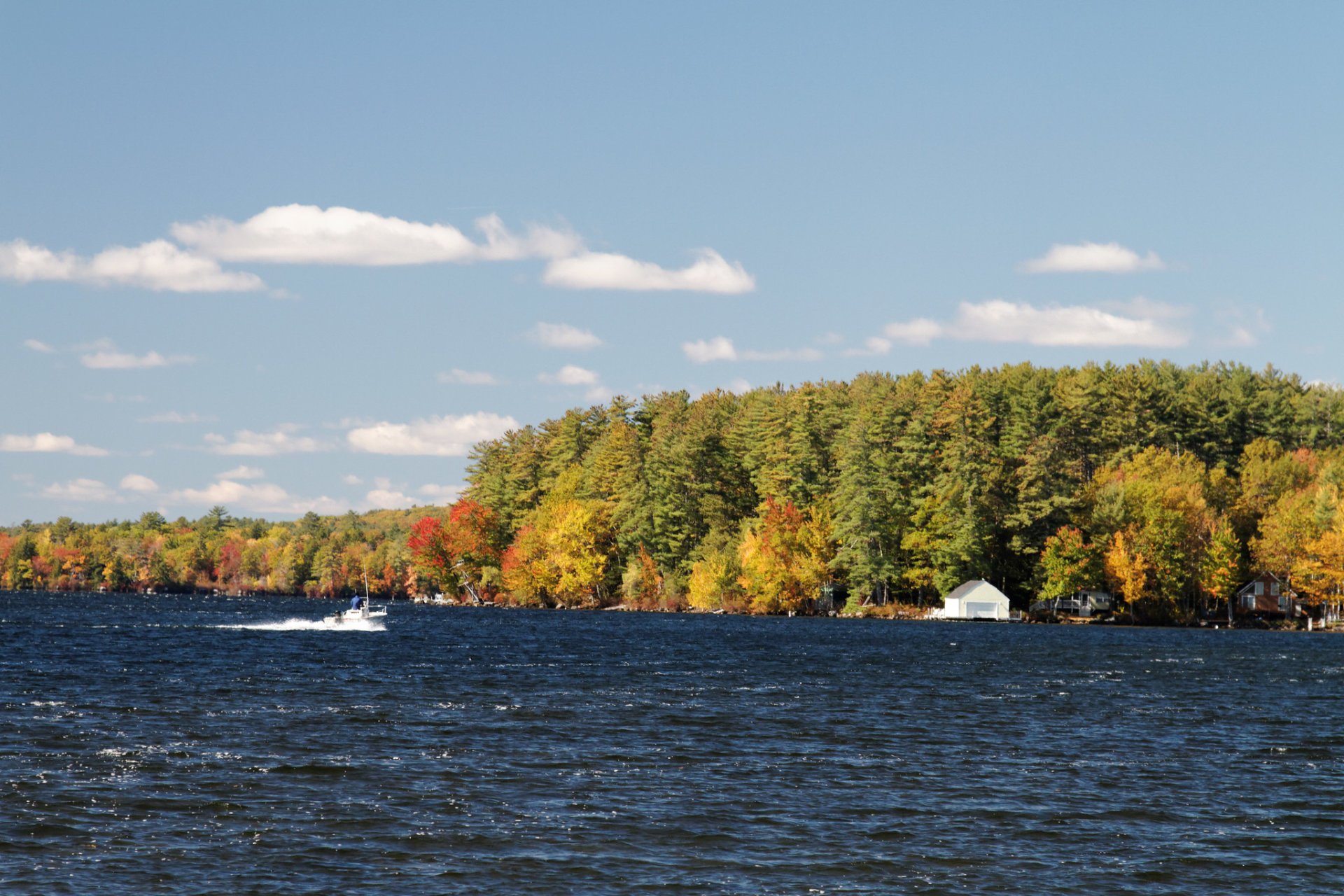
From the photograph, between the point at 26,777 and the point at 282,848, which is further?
the point at 26,777

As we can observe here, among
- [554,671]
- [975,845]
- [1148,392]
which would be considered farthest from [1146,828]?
[1148,392]

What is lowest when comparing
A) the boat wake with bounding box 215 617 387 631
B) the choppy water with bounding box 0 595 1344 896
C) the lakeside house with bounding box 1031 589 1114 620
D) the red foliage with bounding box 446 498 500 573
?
the boat wake with bounding box 215 617 387 631

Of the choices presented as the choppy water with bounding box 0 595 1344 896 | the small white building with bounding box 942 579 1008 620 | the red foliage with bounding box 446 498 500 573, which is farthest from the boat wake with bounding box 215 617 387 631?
the red foliage with bounding box 446 498 500 573

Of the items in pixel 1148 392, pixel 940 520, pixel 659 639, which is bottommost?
pixel 659 639

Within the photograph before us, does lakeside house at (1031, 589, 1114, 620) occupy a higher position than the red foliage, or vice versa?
the red foliage

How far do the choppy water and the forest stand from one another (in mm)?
70947

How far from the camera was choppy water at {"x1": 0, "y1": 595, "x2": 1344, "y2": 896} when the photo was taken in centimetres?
2144

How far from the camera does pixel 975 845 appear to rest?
23.5m

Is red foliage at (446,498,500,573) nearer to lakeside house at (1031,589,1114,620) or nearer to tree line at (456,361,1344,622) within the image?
tree line at (456,361,1344,622)

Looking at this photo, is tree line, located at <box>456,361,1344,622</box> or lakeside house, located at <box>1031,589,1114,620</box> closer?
tree line, located at <box>456,361,1344,622</box>

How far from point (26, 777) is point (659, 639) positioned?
61.2 metres

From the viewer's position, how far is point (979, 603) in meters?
129

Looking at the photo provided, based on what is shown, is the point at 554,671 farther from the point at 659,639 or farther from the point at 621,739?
the point at 659,639

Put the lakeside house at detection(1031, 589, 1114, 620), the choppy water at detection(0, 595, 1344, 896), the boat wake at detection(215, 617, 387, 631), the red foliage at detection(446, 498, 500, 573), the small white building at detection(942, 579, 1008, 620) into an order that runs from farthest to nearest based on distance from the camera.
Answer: the red foliage at detection(446, 498, 500, 573), the lakeside house at detection(1031, 589, 1114, 620), the small white building at detection(942, 579, 1008, 620), the boat wake at detection(215, 617, 387, 631), the choppy water at detection(0, 595, 1344, 896)
